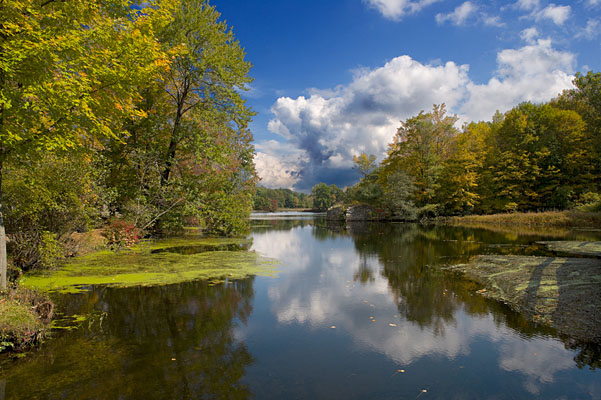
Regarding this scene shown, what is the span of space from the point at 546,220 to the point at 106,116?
3265cm

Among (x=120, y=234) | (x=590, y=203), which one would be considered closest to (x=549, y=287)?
(x=120, y=234)

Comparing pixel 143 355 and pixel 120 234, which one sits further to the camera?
pixel 120 234

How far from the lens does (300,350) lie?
4.39m

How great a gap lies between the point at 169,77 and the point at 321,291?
13.8m

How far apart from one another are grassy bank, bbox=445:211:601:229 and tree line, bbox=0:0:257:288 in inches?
990

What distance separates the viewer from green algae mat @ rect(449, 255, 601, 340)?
5016 mm

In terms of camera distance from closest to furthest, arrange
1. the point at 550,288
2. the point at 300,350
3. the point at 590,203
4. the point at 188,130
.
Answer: the point at 300,350 < the point at 550,288 < the point at 188,130 < the point at 590,203

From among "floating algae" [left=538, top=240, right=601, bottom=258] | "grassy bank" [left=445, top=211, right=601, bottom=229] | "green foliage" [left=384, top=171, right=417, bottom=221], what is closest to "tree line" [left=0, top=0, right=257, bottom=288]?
"floating algae" [left=538, top=240, right=601, bottom=258]

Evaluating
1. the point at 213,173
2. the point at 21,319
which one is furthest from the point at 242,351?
the point at 213,173

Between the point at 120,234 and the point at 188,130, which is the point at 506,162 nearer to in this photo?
the point at 188,130

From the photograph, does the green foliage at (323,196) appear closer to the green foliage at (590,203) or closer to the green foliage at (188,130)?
the green foliage at (590,203)

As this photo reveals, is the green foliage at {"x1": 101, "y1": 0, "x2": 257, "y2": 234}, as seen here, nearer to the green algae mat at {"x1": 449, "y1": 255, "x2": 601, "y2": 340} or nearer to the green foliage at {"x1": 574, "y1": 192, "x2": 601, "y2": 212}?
the green algae mat at {"x1": 449, "y1": 255, "x2": 601, "y2": 340}

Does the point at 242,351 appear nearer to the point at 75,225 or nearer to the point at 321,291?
the point at 321,291

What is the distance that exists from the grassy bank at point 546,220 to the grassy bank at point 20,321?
104 ft
